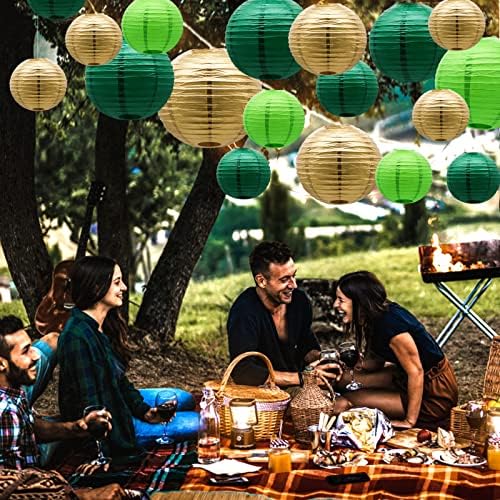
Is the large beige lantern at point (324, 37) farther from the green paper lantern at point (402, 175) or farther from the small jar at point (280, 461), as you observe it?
the small jar at point (280, 461)

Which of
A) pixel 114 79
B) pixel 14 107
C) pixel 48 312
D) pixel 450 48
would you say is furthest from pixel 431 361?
pixel 14 107

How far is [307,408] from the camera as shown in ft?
13.8

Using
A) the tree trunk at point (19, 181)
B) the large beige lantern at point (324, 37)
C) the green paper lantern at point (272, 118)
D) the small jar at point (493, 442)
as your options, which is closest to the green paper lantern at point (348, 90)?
the green paper lantern at point (272, 118)

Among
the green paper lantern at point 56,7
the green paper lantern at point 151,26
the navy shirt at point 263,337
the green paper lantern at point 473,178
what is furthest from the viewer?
the green paper lantern at point 473,178

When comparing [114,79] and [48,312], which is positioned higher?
[114,79]

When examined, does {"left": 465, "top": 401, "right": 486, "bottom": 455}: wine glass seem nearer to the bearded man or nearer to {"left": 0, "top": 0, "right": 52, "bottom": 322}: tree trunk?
the bearded man

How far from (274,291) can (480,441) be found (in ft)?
4.96

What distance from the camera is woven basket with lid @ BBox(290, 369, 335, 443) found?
13.8 feet

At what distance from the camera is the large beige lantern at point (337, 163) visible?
4.44m

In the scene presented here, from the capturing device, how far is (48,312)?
23.2 ft

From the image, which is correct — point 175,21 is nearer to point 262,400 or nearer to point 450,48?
point 450,48

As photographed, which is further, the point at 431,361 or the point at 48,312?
the point at 48,312

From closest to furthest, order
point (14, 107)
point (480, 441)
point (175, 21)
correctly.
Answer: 1. point (480, 441)
2. point (175, 21)
3. point (14, 107)

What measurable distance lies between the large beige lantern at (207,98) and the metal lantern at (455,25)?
0.80m
